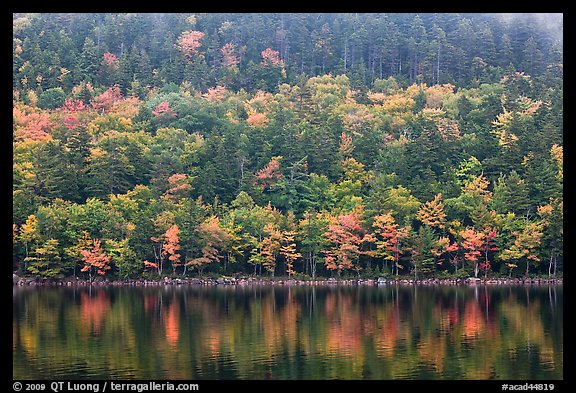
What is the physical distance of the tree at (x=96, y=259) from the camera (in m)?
58.1

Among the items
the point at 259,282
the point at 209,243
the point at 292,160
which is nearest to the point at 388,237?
the point at 259,282

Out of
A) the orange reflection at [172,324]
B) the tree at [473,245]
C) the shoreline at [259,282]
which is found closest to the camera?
the orange reflection at [172,324]

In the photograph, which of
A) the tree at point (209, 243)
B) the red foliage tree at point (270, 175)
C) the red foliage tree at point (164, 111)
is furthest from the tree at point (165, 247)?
the red foliage tree at point (164, 111)

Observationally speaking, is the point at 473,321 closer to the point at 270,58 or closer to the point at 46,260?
the point at 46,260

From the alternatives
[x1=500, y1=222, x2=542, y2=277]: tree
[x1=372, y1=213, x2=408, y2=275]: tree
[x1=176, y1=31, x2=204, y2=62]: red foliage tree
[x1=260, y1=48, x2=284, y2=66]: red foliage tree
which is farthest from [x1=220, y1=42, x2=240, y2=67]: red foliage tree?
[x1=500, y1=222, x2=542, y2=277]: tree

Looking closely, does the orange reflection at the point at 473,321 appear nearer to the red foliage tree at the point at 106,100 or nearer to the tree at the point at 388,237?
the tree at the point at 388,237

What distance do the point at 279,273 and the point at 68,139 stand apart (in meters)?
22.4

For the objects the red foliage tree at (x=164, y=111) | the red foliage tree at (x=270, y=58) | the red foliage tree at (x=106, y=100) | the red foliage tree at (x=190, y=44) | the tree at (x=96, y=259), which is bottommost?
the tree at (x=96, y=259)

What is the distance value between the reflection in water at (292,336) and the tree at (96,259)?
9.06 m

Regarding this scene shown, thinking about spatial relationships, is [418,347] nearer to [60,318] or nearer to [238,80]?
[60,318]

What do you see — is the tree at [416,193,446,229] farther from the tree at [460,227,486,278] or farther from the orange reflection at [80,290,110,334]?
the orange reflection at [80,290,110,334]

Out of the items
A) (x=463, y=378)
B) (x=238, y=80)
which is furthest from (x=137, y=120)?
(x=463, y=378)
